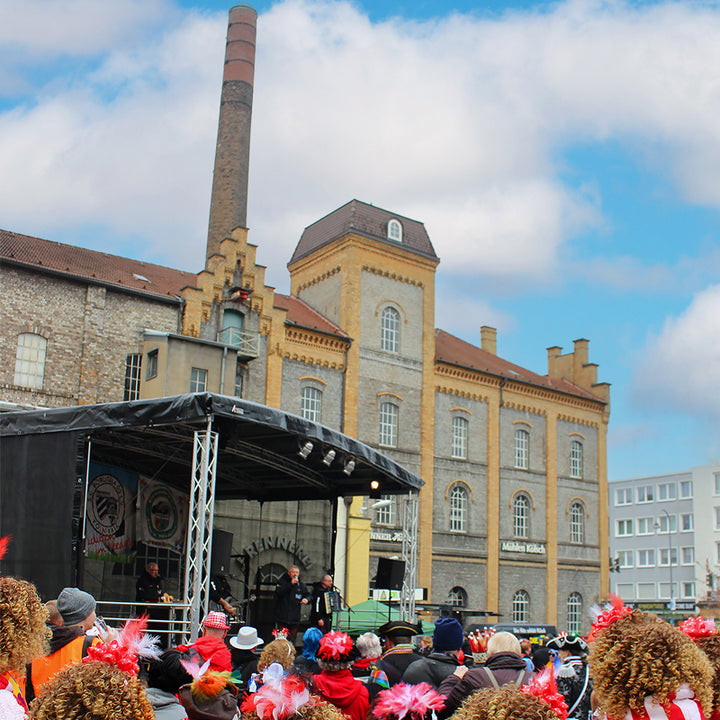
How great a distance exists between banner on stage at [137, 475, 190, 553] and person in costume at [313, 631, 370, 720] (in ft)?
45.3

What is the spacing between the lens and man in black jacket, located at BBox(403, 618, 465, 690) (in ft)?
20.5

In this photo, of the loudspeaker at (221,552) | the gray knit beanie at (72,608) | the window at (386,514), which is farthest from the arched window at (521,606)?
the gray knit beanie at (72,608)

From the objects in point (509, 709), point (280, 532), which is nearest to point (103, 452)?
point (280, 532)

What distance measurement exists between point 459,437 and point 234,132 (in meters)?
16.1

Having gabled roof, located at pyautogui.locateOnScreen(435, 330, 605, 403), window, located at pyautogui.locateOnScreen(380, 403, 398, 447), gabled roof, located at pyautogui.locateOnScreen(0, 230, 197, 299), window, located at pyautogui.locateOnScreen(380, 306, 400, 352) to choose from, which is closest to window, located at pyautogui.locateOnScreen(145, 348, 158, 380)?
gabled roof, located at pyautogui.locateOnScreen(0, 230, 197, 299)

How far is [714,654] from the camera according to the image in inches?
178

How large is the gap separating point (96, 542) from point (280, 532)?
8554 millimetres

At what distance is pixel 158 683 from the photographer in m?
5.41

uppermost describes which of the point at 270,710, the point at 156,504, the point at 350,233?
the point at 350,233

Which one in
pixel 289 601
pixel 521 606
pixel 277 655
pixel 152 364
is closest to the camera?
pixel 277 655

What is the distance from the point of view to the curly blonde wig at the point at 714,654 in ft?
14.3

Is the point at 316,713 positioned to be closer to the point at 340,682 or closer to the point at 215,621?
the point at 340,682

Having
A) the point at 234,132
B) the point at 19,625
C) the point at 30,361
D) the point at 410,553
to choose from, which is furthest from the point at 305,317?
the point at 19,625

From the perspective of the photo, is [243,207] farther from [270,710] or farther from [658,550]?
[658,550]
